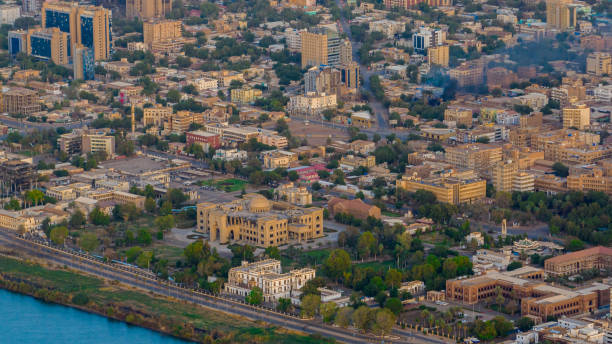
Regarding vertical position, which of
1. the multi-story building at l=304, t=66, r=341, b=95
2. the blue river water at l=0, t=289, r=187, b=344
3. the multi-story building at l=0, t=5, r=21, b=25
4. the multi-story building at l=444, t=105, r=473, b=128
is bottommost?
the blue river water at l=0, t=289, r=187, b=344

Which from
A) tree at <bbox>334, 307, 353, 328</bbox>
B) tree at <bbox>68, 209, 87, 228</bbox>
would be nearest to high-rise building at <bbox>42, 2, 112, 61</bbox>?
tree at <bbox>68, 209, 87, 228</bbox>

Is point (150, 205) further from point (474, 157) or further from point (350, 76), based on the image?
point (350, 76)

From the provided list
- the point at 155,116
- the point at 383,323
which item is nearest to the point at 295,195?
the point at 383,323

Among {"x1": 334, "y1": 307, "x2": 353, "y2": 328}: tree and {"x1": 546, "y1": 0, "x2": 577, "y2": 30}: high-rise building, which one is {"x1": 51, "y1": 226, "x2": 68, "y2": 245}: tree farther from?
{"x1": 546, "y1": 0, "x2": 577, "y2": 30}: high-rise building

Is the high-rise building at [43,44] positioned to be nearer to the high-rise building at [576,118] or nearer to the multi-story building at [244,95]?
the multi-story building at [244,95]

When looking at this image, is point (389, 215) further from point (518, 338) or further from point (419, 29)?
point (419, 29)

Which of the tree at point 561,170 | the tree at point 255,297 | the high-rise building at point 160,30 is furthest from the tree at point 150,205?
the high-rise building at point 160,30
